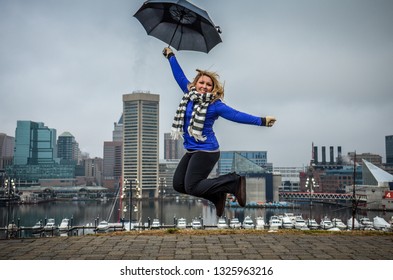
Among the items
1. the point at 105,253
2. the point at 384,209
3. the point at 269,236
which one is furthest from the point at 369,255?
the point at 384,209

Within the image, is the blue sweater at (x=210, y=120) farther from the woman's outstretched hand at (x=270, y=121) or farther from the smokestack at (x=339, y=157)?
the smokestack at (x=339, y=157)

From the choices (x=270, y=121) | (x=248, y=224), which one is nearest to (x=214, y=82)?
(x=270, y=121)

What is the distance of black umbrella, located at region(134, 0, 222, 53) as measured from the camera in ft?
17.0

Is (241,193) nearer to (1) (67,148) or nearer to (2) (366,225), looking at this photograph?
(2) (366,225)

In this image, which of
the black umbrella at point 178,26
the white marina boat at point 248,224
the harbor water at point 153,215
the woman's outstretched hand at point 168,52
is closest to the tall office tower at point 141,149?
the harbor water at point 153,215

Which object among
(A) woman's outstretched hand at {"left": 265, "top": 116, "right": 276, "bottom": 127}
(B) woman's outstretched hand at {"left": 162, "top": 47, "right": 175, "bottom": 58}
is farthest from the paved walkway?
(B) woman's outstretched hand at {"left": 162, "top": 47, "right": 175, "bottom": 58}

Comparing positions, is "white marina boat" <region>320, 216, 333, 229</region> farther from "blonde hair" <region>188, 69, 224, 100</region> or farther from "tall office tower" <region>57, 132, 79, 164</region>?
"tall office tower" <region>57, 132, 79, 164</region>

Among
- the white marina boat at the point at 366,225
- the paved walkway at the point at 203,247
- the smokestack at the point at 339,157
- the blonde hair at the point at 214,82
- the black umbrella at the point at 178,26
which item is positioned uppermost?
the smokestack at the point at 339,157

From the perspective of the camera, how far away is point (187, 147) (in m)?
4.62

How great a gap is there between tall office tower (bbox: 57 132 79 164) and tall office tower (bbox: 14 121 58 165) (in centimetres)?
3513

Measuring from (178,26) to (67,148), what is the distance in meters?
149

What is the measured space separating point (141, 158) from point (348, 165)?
158 feet

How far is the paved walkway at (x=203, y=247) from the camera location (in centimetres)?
513

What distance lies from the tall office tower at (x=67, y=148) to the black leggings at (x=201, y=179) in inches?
5287
